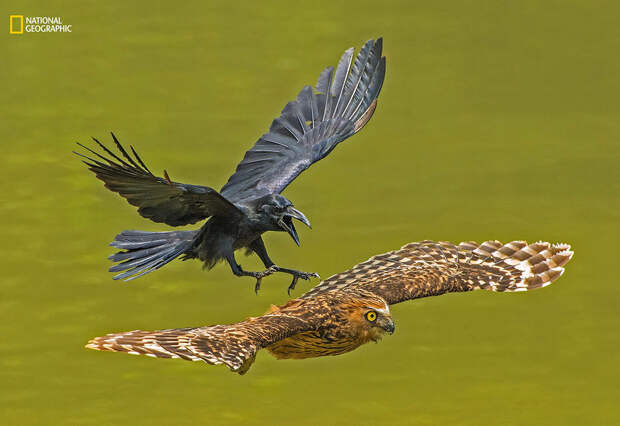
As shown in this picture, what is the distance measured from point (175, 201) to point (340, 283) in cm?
225

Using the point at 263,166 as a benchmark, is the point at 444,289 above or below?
below

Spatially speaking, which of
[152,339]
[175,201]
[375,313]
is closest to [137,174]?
[175,201]

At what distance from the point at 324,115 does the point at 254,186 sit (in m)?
1.17

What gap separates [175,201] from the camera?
40.7 ft

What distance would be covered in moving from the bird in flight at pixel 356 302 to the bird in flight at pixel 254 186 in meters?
0.55

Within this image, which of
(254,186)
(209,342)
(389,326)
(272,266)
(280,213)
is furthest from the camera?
(254,186)

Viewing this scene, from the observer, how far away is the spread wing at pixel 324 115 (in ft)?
47.0

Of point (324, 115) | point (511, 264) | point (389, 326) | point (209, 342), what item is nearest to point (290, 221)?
point (389, 326)

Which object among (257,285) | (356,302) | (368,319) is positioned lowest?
(368,319)

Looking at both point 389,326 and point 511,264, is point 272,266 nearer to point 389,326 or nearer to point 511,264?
point 389,326

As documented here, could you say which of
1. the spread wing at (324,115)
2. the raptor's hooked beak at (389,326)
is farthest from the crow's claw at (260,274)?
the spread wing at (324,115)

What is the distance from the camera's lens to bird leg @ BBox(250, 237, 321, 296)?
13.1 m

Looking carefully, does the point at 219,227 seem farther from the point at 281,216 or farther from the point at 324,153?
the point at 324,153

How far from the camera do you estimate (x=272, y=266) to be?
13086mm
